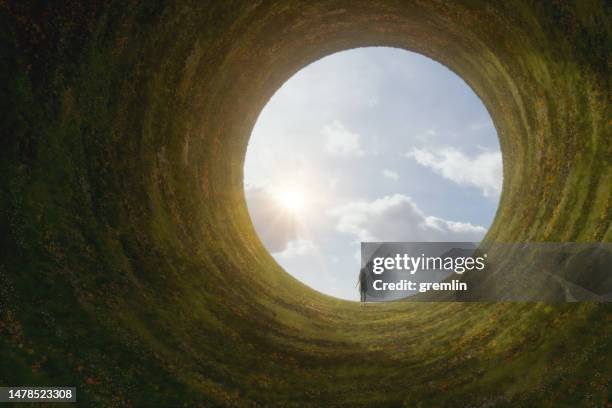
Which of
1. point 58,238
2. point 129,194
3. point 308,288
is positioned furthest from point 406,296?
point 58,238

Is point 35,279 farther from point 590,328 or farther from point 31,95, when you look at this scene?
point 590,328

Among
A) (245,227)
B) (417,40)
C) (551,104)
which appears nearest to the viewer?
(551,104)

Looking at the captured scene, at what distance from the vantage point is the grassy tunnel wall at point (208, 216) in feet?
13.5

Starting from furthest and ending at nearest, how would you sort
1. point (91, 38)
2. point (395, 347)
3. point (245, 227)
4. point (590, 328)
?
point (245, 227)
point (395, 347)
point (590, 328)
point (91, 38)

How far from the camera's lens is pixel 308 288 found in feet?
41.2

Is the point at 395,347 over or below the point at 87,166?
below

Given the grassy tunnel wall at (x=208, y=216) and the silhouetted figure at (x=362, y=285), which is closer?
the grassy tunnel wall at (x=208, y=216)

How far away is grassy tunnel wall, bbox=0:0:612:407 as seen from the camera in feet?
13.5

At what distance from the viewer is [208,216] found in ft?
25.9

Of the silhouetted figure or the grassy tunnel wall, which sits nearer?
the grassy tunnel wall

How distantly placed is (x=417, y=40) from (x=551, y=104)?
13.8ft

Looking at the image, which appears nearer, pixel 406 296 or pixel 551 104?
pixel 551 104

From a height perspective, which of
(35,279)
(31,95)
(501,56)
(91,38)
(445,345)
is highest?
(501,56)

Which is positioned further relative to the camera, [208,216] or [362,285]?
[362,285]
